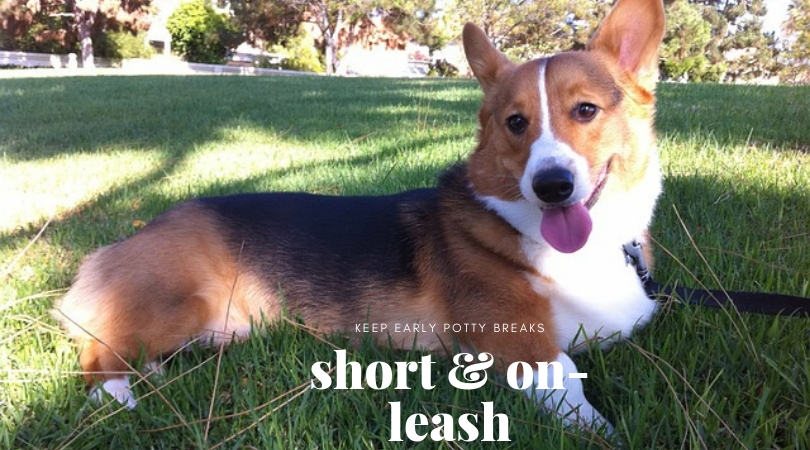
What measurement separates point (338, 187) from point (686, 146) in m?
2.66

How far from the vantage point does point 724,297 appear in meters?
2.15

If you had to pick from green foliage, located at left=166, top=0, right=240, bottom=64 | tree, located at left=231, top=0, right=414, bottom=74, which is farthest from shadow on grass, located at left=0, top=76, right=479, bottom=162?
green foliage, located at left=166, top=0, right=240, bottom=64

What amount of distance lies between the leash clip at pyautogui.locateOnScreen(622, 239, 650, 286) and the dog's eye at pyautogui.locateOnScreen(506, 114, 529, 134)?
0.57 metres

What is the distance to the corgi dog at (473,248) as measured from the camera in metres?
2.05

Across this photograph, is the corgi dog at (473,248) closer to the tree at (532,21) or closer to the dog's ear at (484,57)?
the dog's ear at (484,57)

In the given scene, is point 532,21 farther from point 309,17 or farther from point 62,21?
point 62,21

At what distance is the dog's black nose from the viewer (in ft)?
6.18

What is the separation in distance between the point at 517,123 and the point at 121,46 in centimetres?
3783

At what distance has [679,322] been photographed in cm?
216

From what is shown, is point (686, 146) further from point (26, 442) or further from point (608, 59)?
point (26, 442)

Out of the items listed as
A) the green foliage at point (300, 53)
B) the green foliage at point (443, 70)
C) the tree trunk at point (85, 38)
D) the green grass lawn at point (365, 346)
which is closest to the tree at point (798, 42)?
the green foliage at point (443, 70)

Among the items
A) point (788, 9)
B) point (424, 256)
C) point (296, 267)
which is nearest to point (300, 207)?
point (296, 267)

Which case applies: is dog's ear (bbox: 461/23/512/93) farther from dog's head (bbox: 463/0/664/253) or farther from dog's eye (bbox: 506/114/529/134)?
dog's eye (bbox: 506/114/529/134)

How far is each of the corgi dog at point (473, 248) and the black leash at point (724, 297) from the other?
6 centimetres
